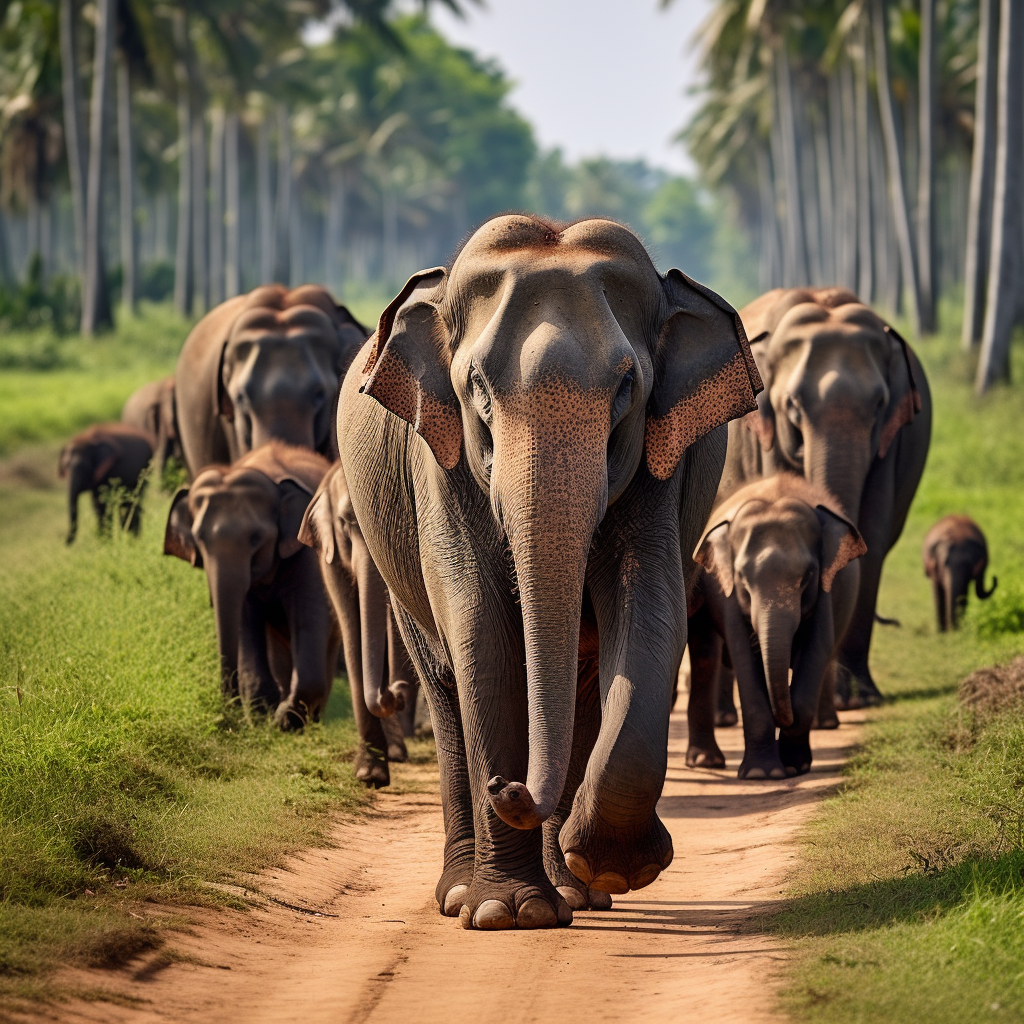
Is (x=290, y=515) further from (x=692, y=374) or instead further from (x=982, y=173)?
(x=982, y=173)

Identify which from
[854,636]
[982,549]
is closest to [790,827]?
[854,636]

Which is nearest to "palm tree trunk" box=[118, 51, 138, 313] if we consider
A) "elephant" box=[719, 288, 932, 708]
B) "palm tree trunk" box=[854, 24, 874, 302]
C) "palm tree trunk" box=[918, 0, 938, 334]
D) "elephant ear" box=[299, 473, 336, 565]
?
"palm tree trunk" box=[854, 24, 874, 302]

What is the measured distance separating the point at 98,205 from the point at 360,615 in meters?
26.8

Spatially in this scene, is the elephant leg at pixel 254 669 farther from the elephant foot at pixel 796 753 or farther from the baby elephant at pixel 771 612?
the elephant foot at pixel 796 753

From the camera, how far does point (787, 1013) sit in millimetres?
4227

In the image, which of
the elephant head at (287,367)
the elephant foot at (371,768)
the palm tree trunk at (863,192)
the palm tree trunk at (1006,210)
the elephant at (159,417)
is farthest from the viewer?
the palm tree trunk at (863,192)

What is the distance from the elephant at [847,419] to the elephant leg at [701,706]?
4.84 ft

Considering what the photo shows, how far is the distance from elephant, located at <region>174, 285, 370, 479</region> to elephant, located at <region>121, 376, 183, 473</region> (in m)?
3.02

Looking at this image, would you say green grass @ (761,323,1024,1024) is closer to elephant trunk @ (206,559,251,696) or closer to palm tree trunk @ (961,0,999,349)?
elephant trunk @ (206,559,251,696)

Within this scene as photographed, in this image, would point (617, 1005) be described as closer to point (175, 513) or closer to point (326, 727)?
point (326, 727)

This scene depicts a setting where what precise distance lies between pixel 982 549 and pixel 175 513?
6.26 metres

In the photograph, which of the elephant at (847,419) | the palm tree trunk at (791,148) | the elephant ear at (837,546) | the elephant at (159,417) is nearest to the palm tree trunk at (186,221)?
the palm tree trunk at (791,148)

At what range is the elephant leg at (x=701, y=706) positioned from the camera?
28.3 feet

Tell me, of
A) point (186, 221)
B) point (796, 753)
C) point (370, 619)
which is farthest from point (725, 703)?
point (186, 221)
